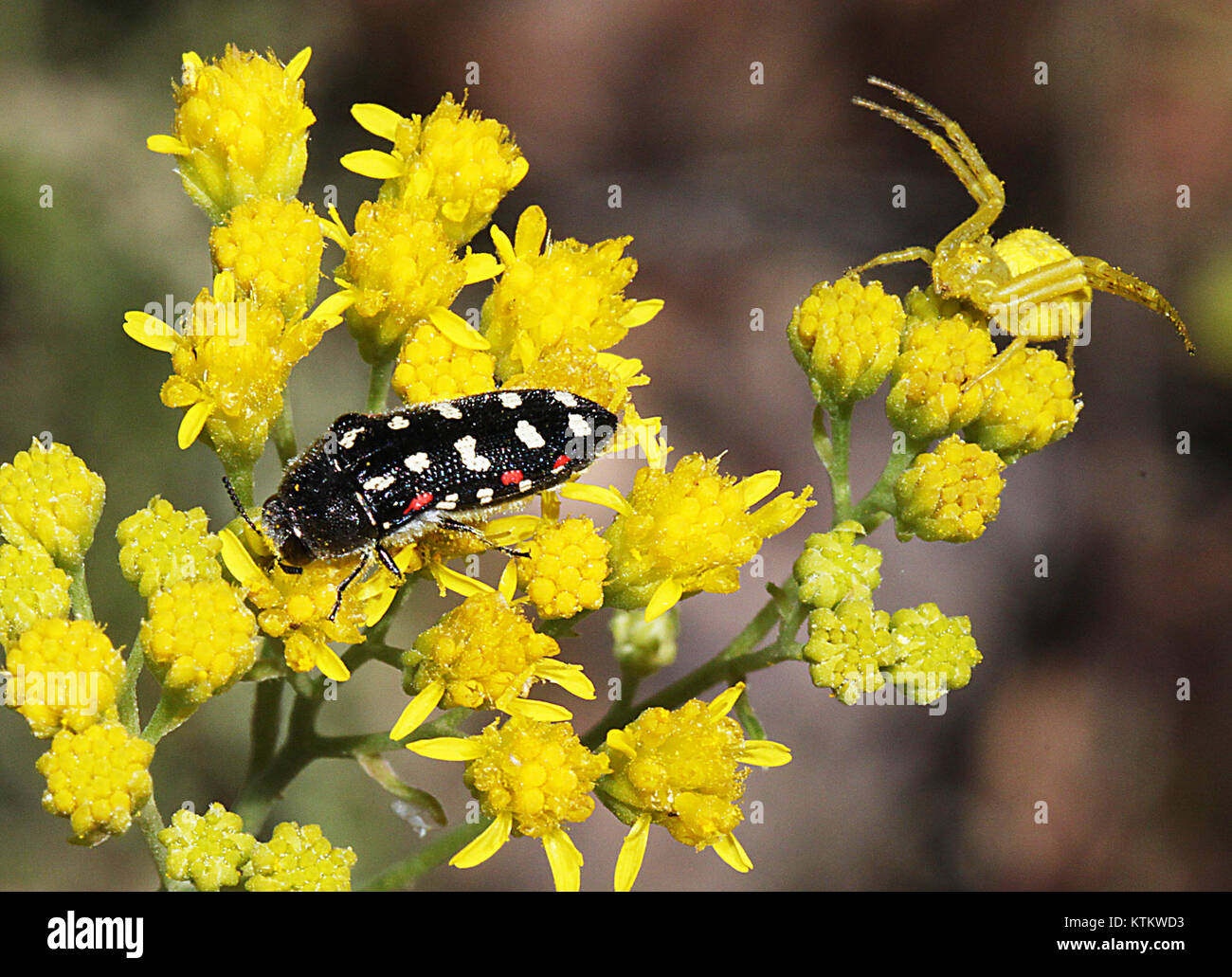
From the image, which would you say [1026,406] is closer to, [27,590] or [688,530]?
[688,530]

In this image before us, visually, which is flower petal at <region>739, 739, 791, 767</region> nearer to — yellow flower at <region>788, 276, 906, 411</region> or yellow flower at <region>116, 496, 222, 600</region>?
yellow flower at <region>788, 276, 906, 411</region>

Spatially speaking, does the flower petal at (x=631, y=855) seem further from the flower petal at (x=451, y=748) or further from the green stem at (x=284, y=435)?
the green stem at (x=284, y=435)

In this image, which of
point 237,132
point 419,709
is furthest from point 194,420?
point 419,709

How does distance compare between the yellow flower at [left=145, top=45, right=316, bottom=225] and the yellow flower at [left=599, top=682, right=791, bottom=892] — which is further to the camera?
the yellow flower at [left=145, top=45, right=316, bottom=225]

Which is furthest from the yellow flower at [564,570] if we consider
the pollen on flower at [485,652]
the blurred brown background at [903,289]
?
the blurred brown background at [903,289]

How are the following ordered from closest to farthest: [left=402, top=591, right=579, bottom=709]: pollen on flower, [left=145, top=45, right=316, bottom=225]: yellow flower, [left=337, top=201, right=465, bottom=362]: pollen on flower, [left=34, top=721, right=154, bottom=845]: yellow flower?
[left=34, top=721, right=154, bottom=845]: yellow flower
[left=402, top=591, right=579, bottom=709]: pollen on flower
[left=337, top=201, right=465, bottom=362]: pollen on flower
[left=145, top=45, right=316, bottom=225]: yellow flower

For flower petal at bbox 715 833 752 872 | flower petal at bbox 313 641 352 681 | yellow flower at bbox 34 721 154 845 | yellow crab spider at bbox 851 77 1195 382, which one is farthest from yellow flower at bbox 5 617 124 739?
yellow crab spider at bbox 851 77 1195 382
